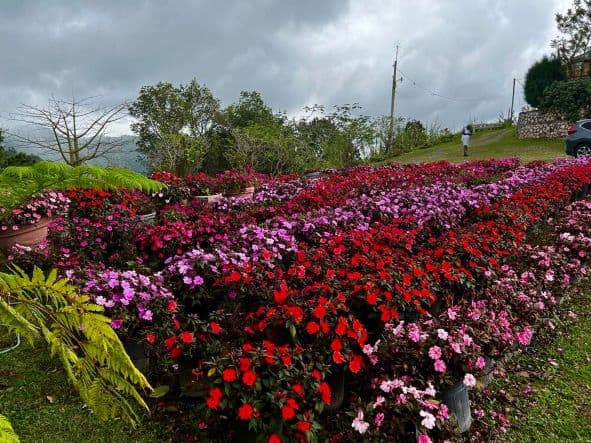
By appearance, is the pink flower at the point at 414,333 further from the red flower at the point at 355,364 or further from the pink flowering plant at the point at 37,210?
the pink flowering plant at the point at 37,210

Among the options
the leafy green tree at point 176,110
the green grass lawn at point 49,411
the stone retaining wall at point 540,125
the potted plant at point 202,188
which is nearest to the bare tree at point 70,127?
the potted plant at point 202,188

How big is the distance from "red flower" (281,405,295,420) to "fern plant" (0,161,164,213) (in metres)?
1.39

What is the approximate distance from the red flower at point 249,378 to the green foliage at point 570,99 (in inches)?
867

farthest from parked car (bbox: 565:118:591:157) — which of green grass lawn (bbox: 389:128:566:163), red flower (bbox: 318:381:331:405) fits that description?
red flower (bbox: 318:381:331:405)

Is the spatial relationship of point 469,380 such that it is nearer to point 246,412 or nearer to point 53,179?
point 246,412

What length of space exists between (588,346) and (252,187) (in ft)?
22.0

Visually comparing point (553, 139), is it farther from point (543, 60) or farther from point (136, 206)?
point (136, 206)

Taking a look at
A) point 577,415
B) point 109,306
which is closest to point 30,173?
point 109,306

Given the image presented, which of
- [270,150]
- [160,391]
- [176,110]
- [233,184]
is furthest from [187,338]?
[176,110]

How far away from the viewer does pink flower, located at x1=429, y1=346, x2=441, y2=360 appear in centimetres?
214

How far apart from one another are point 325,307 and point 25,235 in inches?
173

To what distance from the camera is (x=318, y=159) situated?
56.7ft

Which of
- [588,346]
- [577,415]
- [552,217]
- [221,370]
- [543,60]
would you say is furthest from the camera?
[543,60]

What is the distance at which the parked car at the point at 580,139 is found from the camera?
43.0 feet
